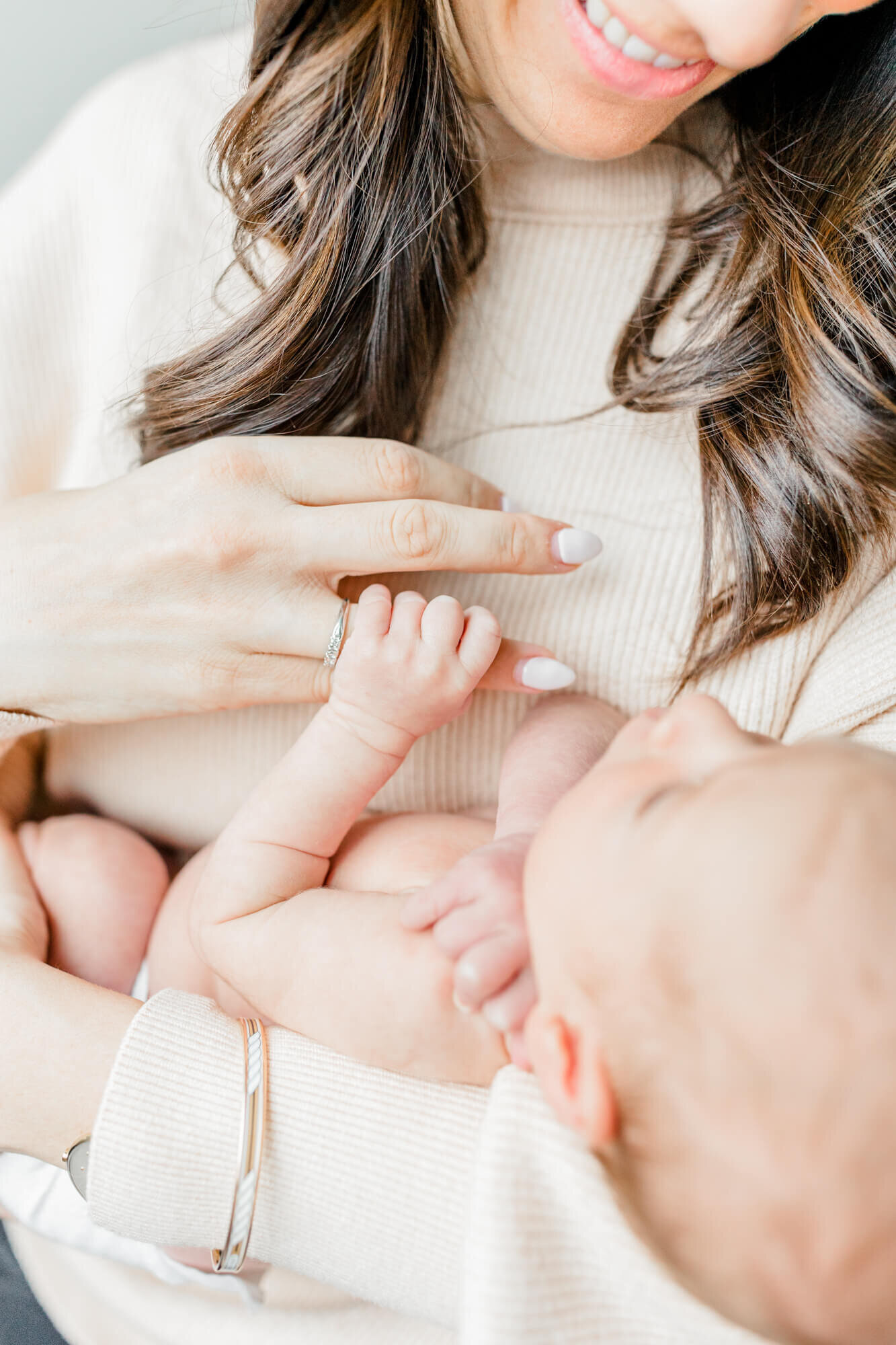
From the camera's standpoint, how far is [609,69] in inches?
31.8

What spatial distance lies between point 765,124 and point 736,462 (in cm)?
36

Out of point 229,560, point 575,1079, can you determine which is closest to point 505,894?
point 575,1079

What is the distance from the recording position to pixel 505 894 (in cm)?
74

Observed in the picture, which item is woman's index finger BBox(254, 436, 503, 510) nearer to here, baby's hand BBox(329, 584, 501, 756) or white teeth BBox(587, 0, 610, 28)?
baby's hand BBox(329, 584, 501, 756)

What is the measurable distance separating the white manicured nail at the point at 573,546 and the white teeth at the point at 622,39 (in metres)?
0.40

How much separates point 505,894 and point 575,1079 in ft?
0.54

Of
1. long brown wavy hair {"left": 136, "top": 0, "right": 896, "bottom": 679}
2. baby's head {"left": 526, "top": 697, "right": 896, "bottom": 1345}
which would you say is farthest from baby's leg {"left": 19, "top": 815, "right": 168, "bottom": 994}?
baby's head {"left": 526, "top": 697, "right": 896, "bottom": 1345}

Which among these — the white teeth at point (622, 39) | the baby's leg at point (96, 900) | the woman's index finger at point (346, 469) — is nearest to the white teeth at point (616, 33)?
the white teeth at point (622, 39)

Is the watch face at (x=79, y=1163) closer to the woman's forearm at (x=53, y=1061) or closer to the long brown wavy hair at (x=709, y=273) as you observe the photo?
the woman's forearm at (x=53, y=1061)

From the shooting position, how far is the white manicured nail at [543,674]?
94 centimetres

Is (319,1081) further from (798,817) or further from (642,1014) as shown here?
(798,817)

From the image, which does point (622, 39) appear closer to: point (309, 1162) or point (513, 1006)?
point (513, 1006)

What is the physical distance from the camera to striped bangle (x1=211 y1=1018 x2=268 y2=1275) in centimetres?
79

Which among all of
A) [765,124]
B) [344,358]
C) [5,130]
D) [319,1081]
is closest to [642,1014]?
[319,1081]
